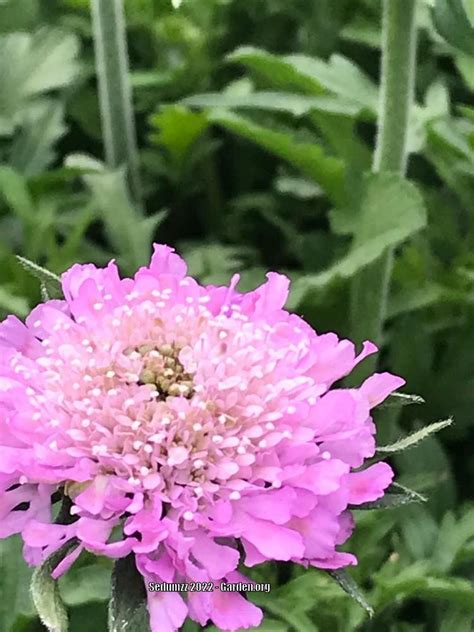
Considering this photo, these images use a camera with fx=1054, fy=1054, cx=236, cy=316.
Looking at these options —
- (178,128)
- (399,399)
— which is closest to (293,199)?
(178,128)

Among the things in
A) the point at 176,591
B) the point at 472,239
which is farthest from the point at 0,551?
the point at 472,239

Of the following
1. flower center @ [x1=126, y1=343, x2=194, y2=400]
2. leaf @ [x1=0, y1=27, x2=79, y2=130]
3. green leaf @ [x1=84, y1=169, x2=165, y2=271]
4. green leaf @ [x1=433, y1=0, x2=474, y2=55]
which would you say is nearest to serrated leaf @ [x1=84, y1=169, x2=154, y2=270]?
green leaf @ [x1=84, y1=169, x2=165, y2=271]

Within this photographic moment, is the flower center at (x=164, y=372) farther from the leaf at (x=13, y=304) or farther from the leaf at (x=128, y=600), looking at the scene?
the leaf at (x=13, y=304)

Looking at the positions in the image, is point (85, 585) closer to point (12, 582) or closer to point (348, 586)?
point (12, 582)

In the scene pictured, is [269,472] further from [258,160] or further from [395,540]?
[258,160]

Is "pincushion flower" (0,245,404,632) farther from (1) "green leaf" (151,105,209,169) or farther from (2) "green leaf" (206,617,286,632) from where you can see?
(1) "green leaf" (151,105,209,169)
